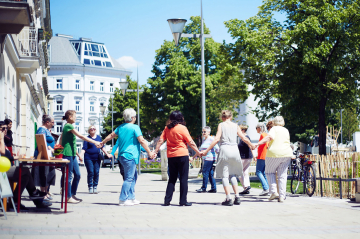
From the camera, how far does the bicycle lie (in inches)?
482

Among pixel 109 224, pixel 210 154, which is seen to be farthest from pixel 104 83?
pixel 109 224

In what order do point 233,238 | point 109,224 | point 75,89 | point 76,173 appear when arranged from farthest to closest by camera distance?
1. point 75,89
2. point 76,173
3. point 109,224
4. point 233,238

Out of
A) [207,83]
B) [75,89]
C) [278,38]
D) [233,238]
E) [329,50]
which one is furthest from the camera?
[75,89]

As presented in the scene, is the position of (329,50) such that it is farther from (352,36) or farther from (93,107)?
(93,107)

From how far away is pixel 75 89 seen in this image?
293 feet

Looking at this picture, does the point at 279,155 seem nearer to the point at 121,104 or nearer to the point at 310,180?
the point at 310,180

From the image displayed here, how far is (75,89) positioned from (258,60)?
231 feet

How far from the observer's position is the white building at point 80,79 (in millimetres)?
88750

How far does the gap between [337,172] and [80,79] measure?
267ft

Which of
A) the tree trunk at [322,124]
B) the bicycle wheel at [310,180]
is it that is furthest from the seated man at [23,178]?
the tree trunk at [322,124]

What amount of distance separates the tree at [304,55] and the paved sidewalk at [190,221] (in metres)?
11.9

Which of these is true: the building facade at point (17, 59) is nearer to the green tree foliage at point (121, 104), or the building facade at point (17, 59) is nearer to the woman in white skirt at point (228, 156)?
the woman in white skirt at point (228, 156)

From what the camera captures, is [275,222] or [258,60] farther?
[258,60]

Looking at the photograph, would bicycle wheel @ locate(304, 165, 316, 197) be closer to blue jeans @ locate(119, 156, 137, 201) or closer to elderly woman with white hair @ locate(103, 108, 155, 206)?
elderly woman with white hair @ locate(103, 108, 155, 206)
